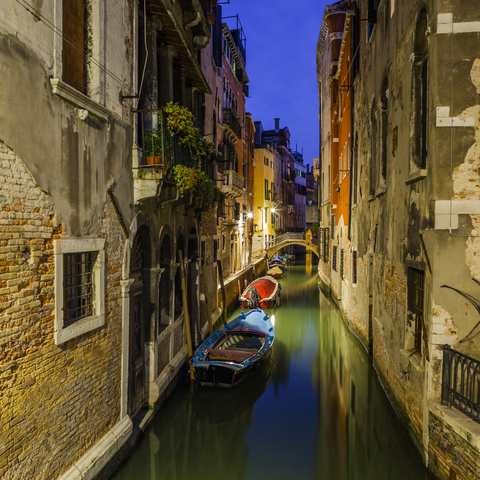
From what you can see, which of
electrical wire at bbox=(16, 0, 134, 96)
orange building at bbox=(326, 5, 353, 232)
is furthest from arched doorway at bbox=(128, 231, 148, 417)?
orange building at bbox=(326, 5, 353, 232)

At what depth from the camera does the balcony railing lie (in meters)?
4.55

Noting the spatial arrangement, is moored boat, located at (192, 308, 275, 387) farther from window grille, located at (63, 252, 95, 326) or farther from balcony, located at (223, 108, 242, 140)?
balcony, located at (223, 108, 242, 140)

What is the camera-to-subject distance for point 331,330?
49.4 feet

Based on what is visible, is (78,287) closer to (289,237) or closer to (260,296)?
(260,296)

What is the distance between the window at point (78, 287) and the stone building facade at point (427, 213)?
159 inches

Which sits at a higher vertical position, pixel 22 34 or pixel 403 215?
pixel 22 34

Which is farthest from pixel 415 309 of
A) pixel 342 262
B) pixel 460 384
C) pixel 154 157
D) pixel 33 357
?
pixel 342 262

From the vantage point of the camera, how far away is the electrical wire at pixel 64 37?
3703 mm

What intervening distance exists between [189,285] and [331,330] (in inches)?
255

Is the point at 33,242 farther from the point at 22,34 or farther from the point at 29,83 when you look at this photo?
the point at 22,34

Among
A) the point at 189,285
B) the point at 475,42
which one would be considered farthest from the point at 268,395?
the point at 475,42

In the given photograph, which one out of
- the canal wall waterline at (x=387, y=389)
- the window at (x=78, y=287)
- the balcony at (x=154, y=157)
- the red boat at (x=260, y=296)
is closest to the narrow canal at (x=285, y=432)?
the canal wall waterline at (x=387, y=389)

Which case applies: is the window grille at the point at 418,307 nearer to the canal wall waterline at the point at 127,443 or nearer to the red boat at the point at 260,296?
the canal wall waterline at the point at 127,443

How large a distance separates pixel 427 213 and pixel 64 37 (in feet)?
15.5
